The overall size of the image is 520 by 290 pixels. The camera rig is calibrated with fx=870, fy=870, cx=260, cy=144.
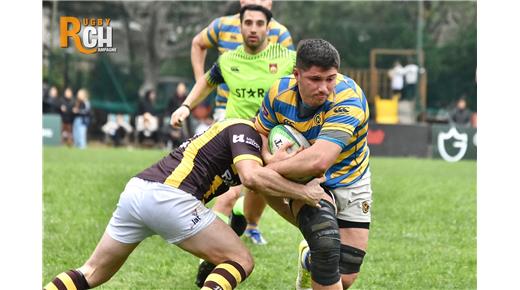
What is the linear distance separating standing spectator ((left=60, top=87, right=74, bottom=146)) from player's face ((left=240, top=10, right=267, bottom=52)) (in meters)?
16.9

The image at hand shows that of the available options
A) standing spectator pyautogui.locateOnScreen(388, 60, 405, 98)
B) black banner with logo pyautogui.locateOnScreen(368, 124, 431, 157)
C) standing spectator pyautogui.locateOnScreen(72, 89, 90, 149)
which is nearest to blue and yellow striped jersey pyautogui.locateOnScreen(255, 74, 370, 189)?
black banner with logo pyautogui.locateOnScreen(368, 124, 431, 157)

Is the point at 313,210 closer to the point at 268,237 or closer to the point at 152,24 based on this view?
the point at 268,237

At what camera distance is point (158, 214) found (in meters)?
5.30

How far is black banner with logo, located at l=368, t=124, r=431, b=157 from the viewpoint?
74.3 feet

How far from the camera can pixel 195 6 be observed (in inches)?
1083

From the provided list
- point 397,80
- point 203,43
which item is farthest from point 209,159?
point 397,80

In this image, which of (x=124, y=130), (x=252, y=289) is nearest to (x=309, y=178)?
(x=252, y=289)

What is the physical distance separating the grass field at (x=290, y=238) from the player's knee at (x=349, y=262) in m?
1.19

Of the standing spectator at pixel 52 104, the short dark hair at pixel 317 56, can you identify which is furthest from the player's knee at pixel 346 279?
the standing spectator at pixel 52 104

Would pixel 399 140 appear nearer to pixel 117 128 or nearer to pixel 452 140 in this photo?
pixel 452 140

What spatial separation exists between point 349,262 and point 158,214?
1.47 metres

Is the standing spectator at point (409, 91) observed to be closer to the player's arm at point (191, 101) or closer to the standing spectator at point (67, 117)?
the standing spectator at point (67, 117)

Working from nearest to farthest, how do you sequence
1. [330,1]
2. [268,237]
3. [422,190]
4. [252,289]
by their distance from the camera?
[252,289]
[268,237]
[422,190]
[330,1]

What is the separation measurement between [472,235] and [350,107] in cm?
491
